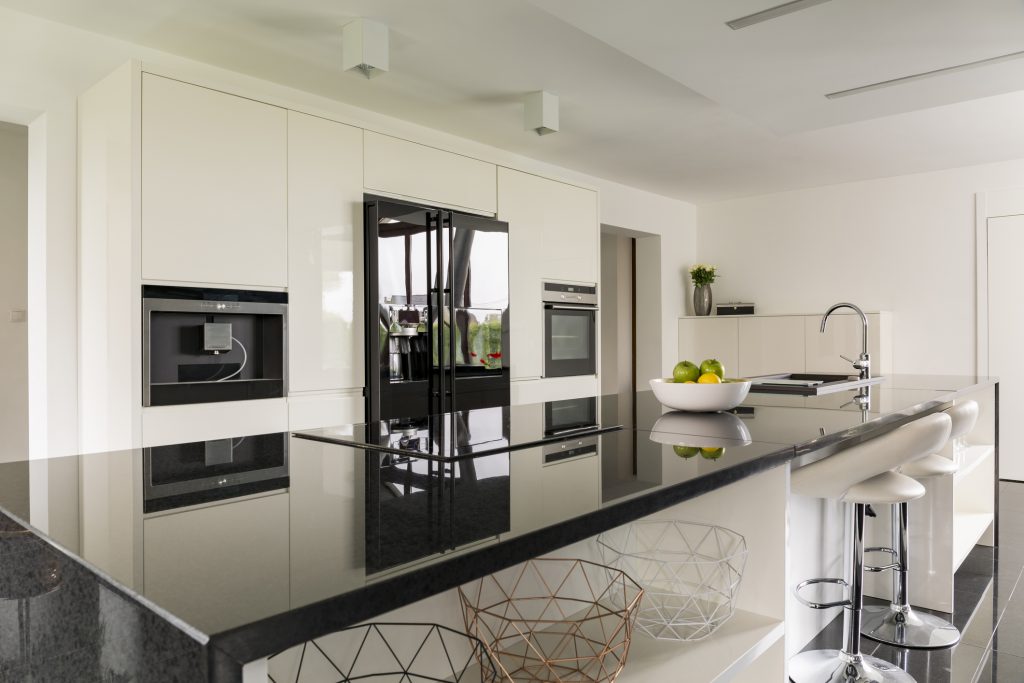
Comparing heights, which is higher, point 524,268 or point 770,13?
point 770,13

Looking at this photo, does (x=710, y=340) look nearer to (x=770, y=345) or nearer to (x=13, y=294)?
(x=770, y=345)

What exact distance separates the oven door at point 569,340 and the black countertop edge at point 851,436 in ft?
7.37

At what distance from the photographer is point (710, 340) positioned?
666 cm

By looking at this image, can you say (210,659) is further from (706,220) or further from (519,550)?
(706,220)

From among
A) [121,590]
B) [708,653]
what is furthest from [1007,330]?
[121,590]

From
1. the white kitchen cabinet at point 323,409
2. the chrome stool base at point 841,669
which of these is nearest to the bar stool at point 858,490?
the chrome stool base at point 841,669

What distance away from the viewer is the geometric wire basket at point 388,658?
1.04 m

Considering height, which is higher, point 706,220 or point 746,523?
point 706,220

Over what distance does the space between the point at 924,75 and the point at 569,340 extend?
2.34m

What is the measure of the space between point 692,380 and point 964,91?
2205 millimetres

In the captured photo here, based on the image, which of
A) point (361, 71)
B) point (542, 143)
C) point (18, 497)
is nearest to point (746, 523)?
point (18, 497)

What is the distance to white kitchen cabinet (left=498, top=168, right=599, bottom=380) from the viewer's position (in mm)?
4035

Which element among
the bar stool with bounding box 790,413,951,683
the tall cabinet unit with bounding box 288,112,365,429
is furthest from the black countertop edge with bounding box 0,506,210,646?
the tall cabinet unit with bounding box 288,112,365,429

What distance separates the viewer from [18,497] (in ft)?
3.08
